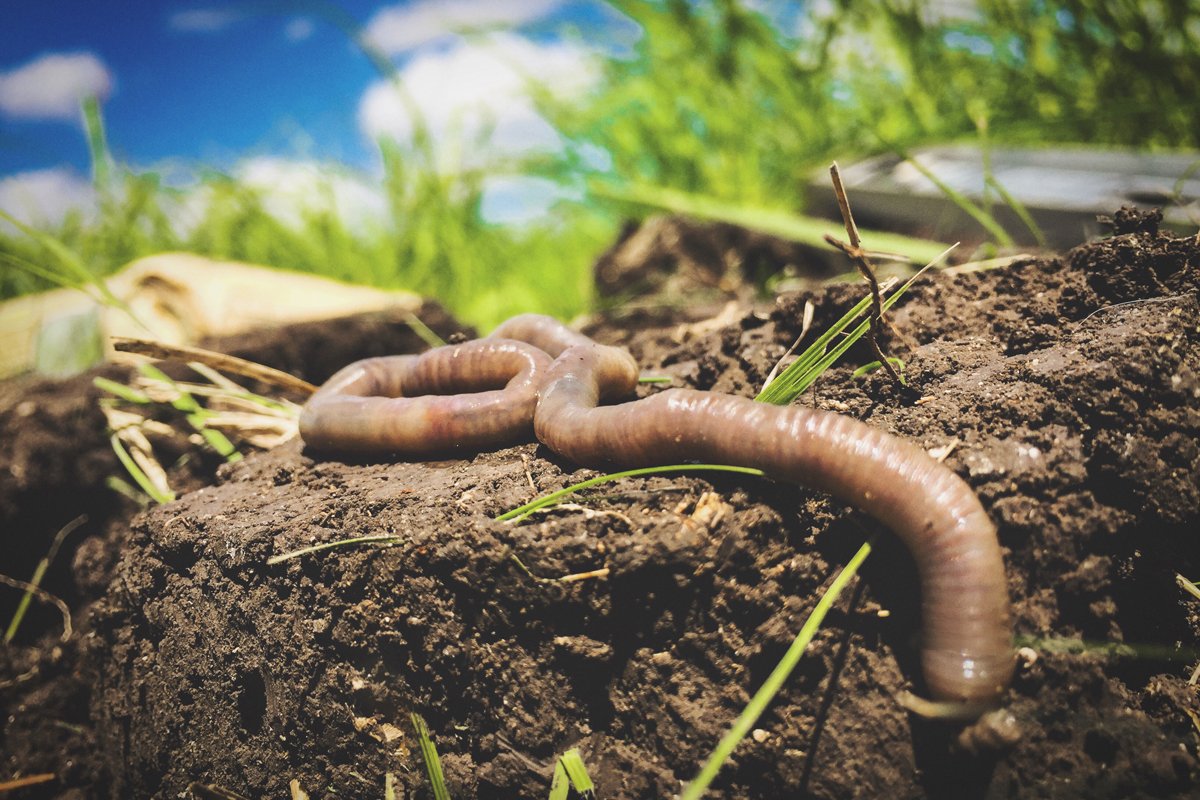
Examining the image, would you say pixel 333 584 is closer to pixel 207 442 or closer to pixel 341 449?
pixel 341 449

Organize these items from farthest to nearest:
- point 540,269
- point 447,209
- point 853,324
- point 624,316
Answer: point 540,269 < point 447,209 < point 624,316 < point 853,324

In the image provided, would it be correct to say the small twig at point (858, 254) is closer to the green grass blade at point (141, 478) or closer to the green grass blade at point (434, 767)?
the green grass blade at point (434, 767)

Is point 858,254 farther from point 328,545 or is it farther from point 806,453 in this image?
point 328,545

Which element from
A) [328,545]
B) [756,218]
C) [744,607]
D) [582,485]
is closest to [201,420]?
[328,545]

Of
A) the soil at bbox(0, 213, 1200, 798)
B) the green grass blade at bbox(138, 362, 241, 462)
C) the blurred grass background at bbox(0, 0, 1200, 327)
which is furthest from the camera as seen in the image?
the blurred grass background at bbox(0, 0, 1200, 327)

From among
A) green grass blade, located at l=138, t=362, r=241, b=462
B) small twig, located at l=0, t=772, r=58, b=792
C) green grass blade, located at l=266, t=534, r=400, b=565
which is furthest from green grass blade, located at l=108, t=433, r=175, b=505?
small twig, located at l=0, t=772, r=58, b=792

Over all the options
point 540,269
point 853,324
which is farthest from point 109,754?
point 540,269

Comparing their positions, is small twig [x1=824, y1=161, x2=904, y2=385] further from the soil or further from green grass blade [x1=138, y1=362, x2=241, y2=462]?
green grass blade [x1=138, y1=362, x2=241, y2=462]
